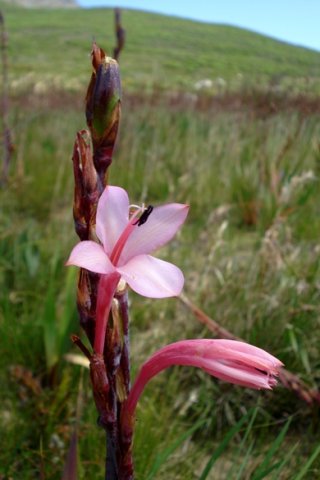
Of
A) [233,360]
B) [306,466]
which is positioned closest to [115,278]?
[233,360]

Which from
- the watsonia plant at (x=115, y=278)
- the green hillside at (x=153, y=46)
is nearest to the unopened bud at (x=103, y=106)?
the watsonia plant at (x=115, y=278)

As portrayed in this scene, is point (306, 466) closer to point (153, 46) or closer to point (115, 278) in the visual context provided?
point (115, 278)

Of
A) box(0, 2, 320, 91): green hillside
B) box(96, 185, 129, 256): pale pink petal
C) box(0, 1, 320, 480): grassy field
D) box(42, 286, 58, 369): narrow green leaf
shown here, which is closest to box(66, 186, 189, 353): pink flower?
box(96, 185, 129, 256): pale pink petal

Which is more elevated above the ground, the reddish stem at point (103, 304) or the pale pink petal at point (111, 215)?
the pale pink petal at point (111, 215)

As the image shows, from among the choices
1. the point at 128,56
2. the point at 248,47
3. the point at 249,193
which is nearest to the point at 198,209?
the point at 249,193

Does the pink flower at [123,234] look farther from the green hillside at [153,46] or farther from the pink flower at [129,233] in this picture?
the green hillside at [153,46]

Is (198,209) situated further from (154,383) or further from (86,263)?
(86,263)
